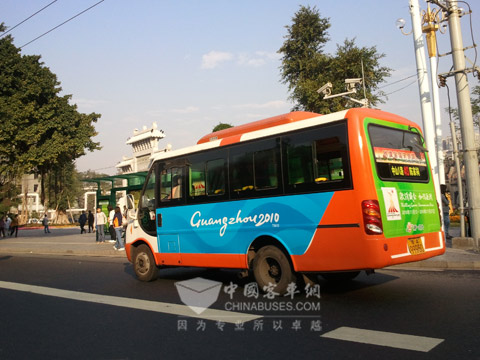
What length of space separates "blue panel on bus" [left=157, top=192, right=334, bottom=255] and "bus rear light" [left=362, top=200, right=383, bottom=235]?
56 cm

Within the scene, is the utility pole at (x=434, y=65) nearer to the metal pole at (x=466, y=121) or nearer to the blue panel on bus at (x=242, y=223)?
the metal pole at (x=466, y=121)

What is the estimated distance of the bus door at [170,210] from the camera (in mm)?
8703

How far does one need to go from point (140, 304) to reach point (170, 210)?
2.41 m

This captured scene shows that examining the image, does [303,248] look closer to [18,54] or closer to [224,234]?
[224,234]

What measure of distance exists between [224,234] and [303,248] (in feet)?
5.58

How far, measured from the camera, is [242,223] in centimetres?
744

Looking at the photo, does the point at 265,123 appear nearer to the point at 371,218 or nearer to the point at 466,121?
the point at 371,218

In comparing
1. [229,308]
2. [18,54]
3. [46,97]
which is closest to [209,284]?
[229,308]

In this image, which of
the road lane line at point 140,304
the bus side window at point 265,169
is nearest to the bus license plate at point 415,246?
the bus side window at point 265,169

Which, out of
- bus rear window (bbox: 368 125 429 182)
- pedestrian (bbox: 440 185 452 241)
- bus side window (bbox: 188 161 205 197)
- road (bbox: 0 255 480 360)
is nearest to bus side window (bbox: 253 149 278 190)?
bus side window (bbox: 188 161 205 197)

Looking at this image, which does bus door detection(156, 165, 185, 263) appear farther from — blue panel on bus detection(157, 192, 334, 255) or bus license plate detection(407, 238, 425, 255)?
bus license plate detection(407, 238, 425, 255)

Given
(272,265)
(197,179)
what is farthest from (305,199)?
(197,179)

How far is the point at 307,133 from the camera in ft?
22.1

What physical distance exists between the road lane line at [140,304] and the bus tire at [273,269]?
106 centimetres
